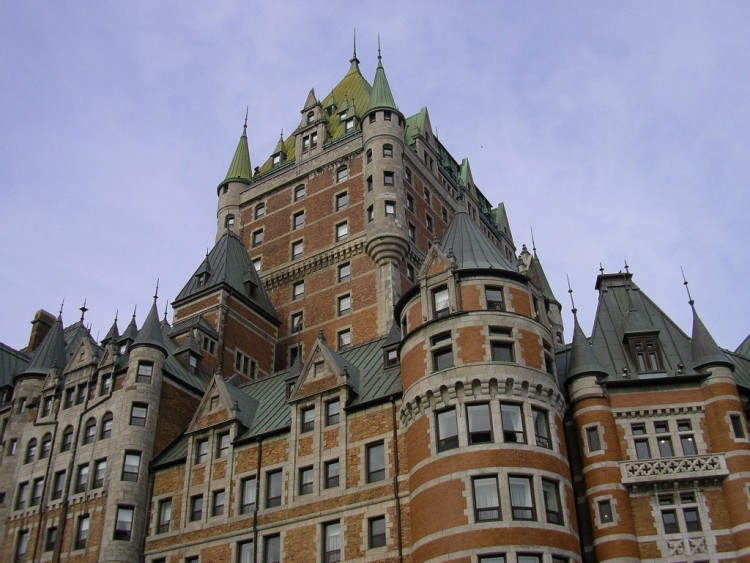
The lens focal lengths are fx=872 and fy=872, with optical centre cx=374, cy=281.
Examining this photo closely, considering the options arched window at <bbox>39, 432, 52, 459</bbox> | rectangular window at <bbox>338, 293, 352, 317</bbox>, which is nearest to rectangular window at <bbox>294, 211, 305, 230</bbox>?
rectangular window at <bbox>338, 293, 352, 317</bbox>

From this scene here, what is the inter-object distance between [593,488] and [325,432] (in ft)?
44.7

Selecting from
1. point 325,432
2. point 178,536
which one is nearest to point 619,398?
point 325,432

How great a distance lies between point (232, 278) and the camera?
6775 centimetres

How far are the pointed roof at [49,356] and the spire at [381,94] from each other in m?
31.5

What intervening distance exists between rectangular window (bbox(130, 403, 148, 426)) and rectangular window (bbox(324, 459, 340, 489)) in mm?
13686

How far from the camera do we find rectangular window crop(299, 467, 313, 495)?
43.7 meters

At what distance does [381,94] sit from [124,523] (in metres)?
42.9

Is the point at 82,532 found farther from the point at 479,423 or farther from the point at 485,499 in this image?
the point at 485,499

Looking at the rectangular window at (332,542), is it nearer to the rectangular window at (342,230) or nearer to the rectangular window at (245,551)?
the rectangular window at (245,551)

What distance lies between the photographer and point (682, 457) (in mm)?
38688

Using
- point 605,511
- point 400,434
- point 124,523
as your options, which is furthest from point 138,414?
point 605,511

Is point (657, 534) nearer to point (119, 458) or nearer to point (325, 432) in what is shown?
point (325, 432)

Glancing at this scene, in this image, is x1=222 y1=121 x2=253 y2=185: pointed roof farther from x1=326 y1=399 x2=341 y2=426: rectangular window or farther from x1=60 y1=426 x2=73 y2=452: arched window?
x1=326 y1=399 x2=341 y2=426: rectangular window

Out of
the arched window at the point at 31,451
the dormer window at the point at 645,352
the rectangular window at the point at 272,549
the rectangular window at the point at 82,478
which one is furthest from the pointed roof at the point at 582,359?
the arched window at the point at 31,451
